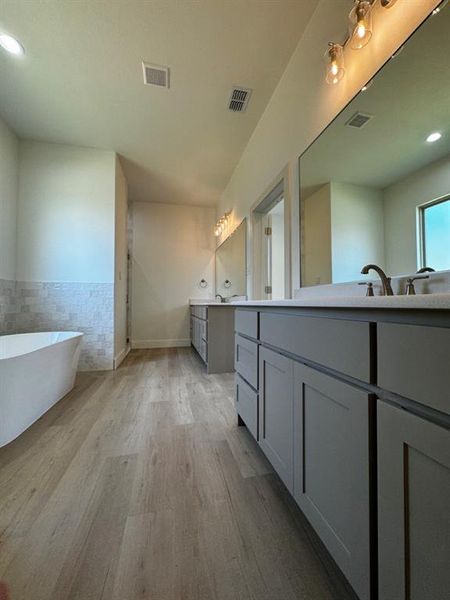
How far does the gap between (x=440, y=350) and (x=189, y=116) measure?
2919mm

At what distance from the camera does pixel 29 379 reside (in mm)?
1676

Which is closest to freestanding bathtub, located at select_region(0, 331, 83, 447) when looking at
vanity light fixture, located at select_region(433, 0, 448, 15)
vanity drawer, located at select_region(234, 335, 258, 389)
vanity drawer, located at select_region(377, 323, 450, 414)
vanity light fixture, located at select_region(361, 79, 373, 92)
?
vanity drawer, located at select_region(234, 335, 258, 389)

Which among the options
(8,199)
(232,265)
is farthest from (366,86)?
(8,199)

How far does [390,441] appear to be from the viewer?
0.51 m

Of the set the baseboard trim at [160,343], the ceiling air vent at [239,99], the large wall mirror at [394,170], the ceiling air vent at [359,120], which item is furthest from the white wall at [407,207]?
the baseboard trim at [160,343]

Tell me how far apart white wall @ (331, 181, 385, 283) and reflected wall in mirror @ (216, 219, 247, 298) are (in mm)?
1709

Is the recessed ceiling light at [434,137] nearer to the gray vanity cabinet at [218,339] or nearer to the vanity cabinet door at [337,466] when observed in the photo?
the vanity cabinet door at [337,466]

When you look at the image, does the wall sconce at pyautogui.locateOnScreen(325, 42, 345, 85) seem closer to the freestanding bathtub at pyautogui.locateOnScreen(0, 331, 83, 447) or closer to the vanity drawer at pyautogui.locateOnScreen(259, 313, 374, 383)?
the vanity drawer at pyautogui.locateOnScreen(259, 313, 374, 383)

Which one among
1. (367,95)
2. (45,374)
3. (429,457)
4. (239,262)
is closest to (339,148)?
(367,95)

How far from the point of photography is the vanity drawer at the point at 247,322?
1.32 m

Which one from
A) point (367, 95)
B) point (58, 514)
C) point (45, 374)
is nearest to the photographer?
point (58, 514)

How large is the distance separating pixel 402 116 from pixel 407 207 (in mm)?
356

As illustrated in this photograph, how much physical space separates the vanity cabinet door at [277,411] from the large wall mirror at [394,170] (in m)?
0.58

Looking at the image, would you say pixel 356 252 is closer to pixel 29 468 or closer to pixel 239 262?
pixel 29 468
